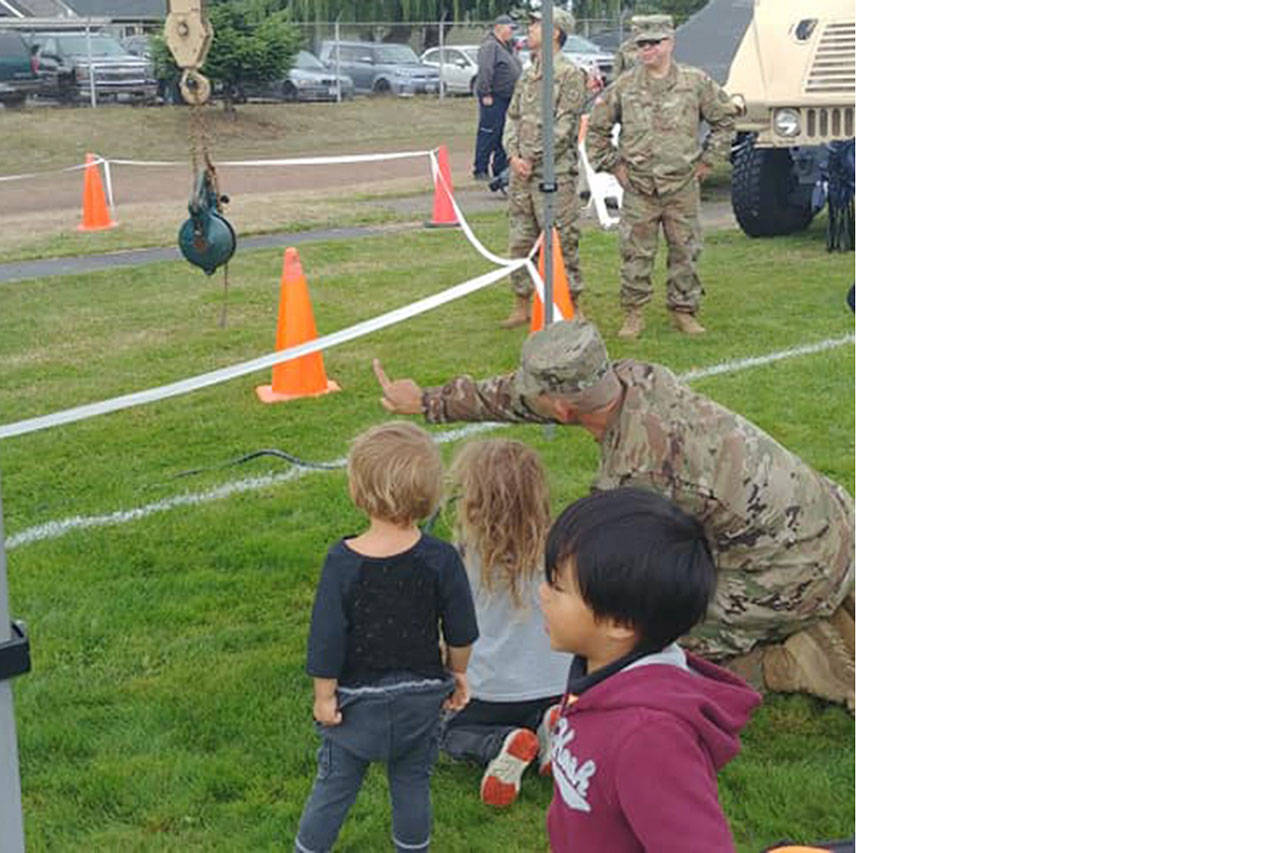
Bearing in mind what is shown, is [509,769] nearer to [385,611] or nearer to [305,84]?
[385,611]

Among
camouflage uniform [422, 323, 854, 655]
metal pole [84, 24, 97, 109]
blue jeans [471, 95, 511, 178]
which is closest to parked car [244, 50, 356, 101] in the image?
metal pole [84, 24, 97, 109]

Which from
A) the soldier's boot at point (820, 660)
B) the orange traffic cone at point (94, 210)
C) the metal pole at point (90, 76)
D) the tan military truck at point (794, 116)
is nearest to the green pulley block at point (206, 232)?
the soldier's boot at point (820, 660)

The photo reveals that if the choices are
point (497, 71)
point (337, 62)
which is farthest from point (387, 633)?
point (337, 62)

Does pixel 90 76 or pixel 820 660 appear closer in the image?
pixel 820 660

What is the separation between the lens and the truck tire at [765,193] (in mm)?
13133

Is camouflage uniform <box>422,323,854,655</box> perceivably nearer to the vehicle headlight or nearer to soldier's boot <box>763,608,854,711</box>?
soldier's boot <box>763,608,854,711</box>

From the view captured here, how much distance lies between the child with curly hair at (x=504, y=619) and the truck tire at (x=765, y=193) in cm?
942

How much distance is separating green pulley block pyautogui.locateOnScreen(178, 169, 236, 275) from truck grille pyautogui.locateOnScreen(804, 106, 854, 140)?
6449 millimetres

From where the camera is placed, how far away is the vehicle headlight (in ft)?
40.6

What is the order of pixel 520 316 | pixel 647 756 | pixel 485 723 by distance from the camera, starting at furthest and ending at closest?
pixel 520 316 → pixel 485 723 → pixel 647 756

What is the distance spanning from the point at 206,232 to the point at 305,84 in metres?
25.0

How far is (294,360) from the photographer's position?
26.4 ft
